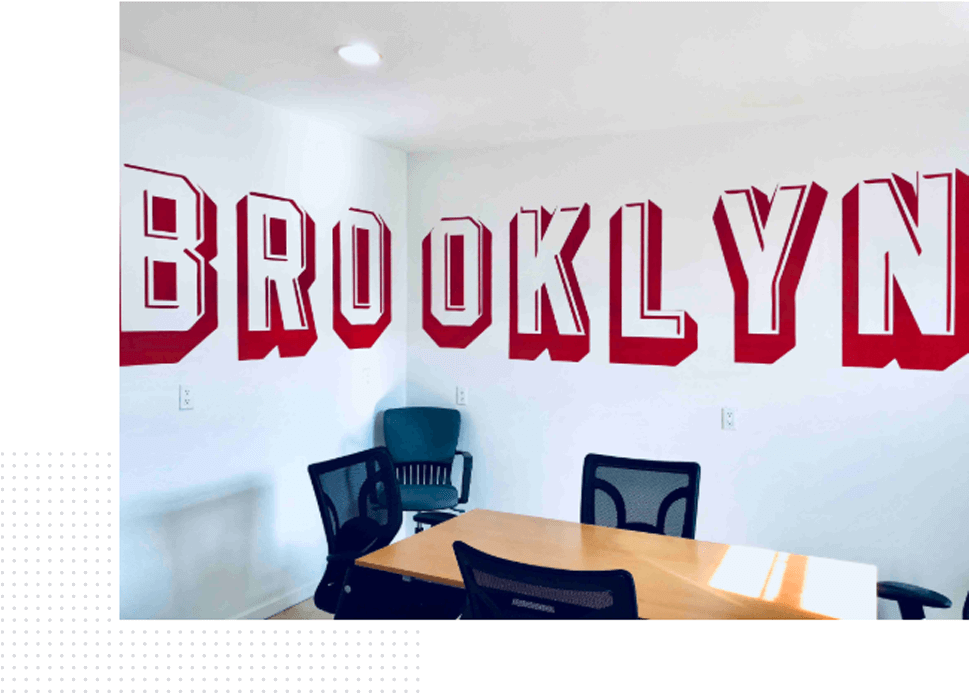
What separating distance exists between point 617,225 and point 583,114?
0.66 m

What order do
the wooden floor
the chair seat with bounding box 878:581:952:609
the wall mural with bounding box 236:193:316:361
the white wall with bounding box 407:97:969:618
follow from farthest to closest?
the wooden floor < the wall mural with bounding box 236:193:316:361 < the white wall with bounding box 407:97:969:618 < the chair seat with bounding box 878:581:952:609

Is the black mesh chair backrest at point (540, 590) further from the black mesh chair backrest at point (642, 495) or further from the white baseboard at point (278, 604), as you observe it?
the white baseboard at point (278, 604)

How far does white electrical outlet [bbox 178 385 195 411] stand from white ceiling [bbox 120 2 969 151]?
137 cm

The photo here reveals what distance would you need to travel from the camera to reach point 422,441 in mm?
4223

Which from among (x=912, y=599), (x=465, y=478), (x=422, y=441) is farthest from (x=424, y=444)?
(x=912, y=599)

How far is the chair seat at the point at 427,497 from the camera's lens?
12.1 ft

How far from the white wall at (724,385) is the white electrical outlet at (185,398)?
1643mm

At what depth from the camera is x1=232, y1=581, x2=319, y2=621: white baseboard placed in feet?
11.3

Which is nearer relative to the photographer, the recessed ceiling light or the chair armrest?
the recessed ceiling light

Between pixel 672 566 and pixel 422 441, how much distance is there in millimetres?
2275

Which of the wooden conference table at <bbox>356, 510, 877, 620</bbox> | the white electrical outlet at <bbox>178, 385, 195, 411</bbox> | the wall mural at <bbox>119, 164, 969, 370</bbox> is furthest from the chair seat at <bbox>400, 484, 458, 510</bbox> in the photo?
the white electrical outlet at <bbox>178, 385, 195, 411</bbox>

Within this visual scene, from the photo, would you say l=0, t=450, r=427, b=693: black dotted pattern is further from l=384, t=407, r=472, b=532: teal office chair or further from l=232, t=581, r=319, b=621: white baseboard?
l=384, t=407, r=472, b=532: teal office chair
